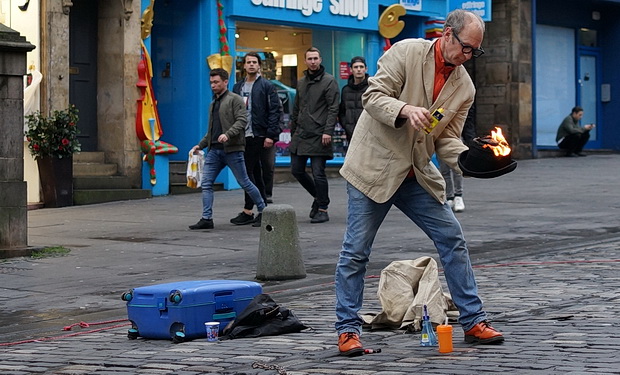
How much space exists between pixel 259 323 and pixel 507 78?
22302 millimetres

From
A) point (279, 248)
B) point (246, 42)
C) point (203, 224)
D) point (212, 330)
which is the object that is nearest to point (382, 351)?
point (212, 330)

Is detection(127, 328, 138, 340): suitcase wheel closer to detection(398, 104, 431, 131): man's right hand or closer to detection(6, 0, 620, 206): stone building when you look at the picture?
detection(398, 104, 431, 131): man's right hand

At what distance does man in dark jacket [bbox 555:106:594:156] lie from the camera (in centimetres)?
3019

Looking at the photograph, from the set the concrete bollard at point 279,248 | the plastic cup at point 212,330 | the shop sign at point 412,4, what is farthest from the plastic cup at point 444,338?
the shop sign at point 412,4

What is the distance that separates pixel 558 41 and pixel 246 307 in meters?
26.0

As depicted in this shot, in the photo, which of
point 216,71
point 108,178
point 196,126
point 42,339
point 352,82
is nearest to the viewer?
point 42,339

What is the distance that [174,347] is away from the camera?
6883 millimetres

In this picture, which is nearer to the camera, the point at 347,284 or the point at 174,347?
the point at 347,284

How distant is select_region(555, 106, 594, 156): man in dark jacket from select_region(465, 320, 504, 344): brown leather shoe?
2431 centimetres

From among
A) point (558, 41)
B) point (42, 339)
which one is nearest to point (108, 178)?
point (42, 339)

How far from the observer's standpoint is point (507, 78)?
28594mm

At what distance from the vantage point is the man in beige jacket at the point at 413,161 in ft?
20.4

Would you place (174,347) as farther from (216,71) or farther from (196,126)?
(196,126)

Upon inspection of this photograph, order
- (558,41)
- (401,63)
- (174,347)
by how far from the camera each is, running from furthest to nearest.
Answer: (558,41)
(174,347)
(401,63)
